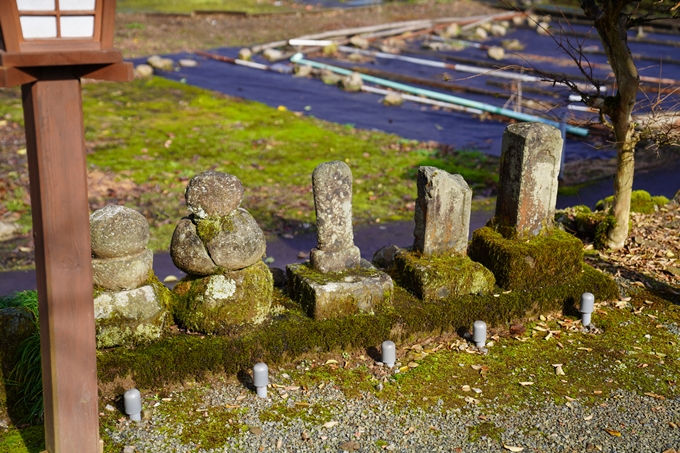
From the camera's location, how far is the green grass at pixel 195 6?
3416 cm

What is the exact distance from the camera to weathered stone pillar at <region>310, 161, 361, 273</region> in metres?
7.30

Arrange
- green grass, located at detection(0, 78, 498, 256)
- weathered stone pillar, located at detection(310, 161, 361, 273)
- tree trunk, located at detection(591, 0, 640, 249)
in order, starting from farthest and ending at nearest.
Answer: green grass, located at detection(0, 78, 498, 256), tree trunk, located at detection(591, 0, 640, 249), weathered stone pillar, located at detection(310, 161, 361, 273)

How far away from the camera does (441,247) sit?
26.3 feet

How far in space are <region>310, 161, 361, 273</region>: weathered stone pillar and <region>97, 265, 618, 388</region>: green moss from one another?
57 cm

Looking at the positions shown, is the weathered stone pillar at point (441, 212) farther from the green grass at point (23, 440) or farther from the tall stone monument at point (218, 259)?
the green grass at point (23, 440)

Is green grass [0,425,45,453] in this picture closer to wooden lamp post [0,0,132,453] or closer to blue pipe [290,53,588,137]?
wooden lamp post [0,0,132,453]

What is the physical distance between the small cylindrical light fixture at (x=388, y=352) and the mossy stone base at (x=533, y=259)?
1.73 m

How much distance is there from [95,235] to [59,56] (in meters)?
2.19

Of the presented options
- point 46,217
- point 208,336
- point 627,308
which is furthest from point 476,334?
point 46,217

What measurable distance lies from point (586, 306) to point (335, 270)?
2729 millimetres

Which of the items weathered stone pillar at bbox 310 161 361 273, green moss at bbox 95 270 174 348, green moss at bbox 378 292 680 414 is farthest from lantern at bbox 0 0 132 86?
green moss at bbox 378 292 680 414

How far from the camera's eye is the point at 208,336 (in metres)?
7.04

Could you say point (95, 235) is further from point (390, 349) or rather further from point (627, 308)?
point (627, 308)

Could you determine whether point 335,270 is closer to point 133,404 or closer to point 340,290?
point 340,290
